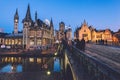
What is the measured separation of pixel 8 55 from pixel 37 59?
10.2m

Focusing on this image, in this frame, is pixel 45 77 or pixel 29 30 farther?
pixel 29 30

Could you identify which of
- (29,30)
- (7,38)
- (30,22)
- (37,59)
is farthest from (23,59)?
(7,38)

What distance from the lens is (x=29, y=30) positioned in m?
102

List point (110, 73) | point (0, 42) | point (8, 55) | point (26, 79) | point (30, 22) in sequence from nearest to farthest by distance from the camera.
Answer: point (110, 73) → point (26, 79) → point (8, 55) → point (30, 22) → point (0, 42)

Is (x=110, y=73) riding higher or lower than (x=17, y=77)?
higher

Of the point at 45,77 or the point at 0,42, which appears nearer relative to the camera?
the point at 45,77

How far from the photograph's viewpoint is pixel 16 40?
111 metres

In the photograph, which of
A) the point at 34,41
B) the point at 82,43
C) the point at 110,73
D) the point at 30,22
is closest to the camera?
the point at 110,73

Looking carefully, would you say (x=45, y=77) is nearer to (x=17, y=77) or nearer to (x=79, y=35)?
(x=17, y=77)

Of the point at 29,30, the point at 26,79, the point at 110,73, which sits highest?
the point at 29,30

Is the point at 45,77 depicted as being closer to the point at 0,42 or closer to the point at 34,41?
the point at 34,41

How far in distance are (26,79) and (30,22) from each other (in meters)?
71.9

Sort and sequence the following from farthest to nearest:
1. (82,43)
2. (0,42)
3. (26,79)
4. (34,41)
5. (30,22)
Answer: (0,42), (30,22), (34,41), (26,79), (82,43)

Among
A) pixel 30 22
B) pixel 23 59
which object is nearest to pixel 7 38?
pixel 30 22
